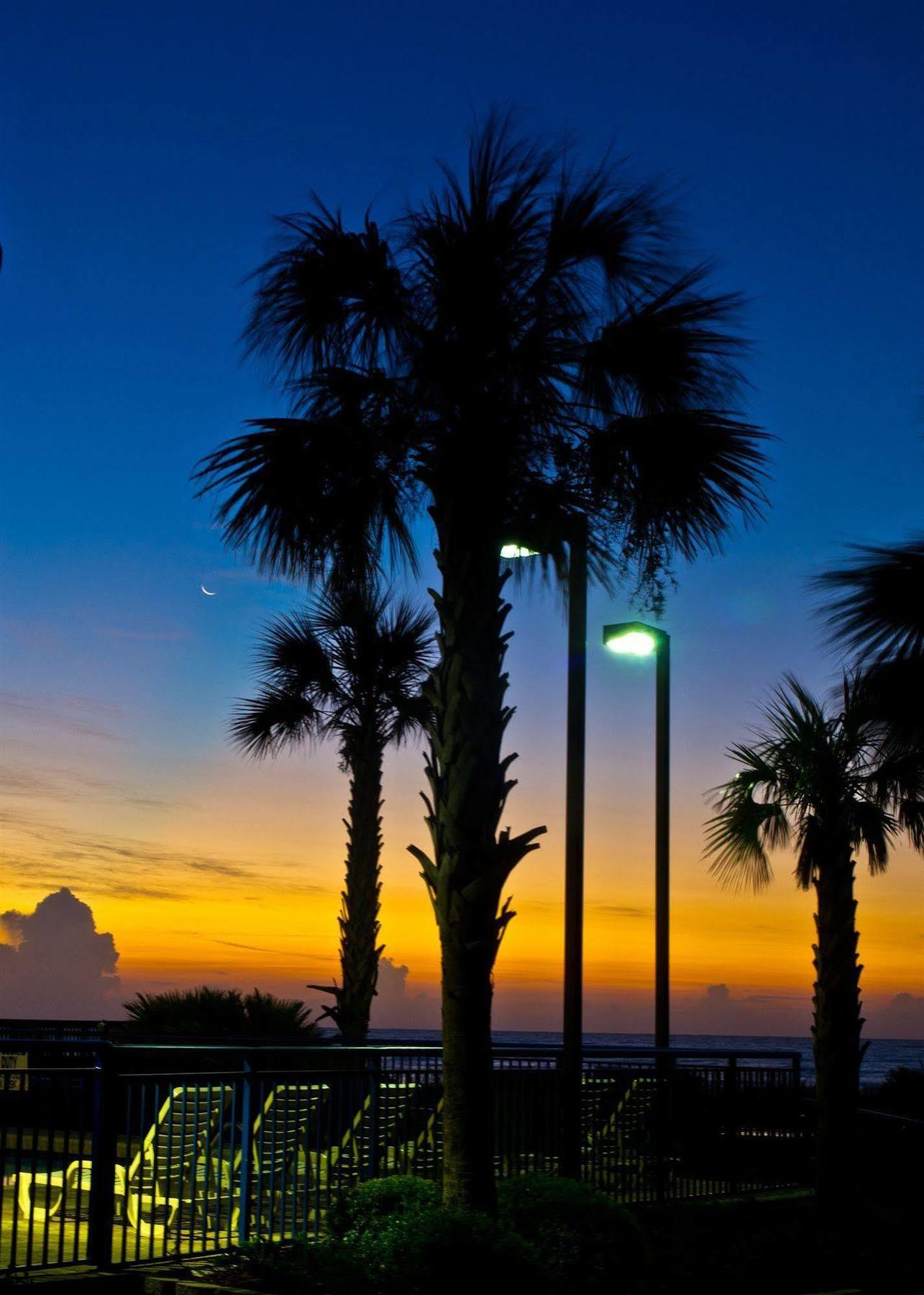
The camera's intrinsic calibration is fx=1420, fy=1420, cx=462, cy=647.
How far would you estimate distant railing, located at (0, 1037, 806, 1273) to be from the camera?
1002cm

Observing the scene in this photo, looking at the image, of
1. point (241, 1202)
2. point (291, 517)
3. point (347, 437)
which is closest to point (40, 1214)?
point (241, 1202)

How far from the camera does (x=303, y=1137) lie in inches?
445

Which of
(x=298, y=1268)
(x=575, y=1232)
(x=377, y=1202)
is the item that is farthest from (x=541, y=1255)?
(x=298, y=1268)

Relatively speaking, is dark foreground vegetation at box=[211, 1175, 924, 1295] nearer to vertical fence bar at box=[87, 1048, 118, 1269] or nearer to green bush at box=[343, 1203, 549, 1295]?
green bush at box=[343, 1203, 549, 1295]

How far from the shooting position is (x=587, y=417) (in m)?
11.8

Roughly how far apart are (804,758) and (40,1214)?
9.01 meters

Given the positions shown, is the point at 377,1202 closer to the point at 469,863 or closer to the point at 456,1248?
the point at 456,1248

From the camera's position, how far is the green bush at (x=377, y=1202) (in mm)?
10125

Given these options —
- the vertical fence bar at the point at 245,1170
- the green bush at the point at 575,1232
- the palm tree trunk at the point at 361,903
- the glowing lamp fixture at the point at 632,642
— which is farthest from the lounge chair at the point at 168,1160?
the palm tree trunk at the point at 361,903

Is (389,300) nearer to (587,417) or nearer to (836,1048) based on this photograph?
(587,417)

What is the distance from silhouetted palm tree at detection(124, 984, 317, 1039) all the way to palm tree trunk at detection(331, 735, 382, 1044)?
3.97m

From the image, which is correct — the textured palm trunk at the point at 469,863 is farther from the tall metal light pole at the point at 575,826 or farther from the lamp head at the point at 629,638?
the lamp head at the point at 629,638

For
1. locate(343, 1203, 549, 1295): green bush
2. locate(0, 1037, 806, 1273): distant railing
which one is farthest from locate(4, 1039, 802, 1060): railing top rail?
locate(343, 1203, 549, 1295): green bush

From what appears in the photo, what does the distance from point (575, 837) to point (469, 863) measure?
3710 millimetres
